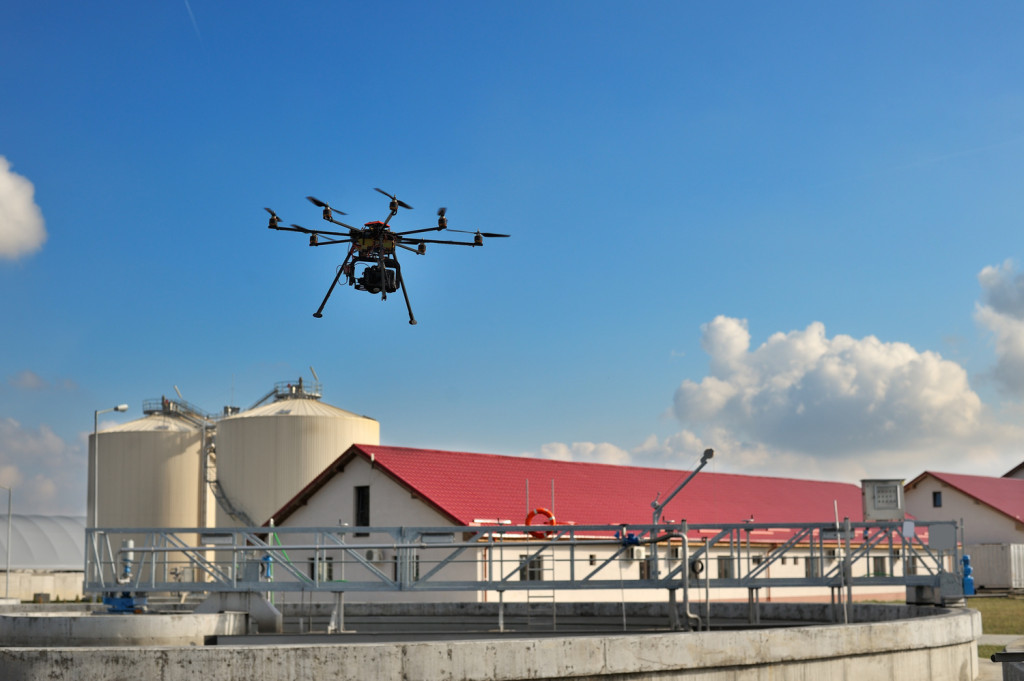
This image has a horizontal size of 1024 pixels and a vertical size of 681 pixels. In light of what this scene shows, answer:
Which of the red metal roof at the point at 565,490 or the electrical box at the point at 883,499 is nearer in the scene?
the electrical box at the point at 883,499

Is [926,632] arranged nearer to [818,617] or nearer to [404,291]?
[818,617]

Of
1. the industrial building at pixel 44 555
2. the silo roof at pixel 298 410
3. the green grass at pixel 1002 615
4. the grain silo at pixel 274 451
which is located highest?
the silo roof at pixel 298 410

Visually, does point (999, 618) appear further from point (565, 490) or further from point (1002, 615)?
point (565, 490)

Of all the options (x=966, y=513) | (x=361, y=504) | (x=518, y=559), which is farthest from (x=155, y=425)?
(x=966, y=513)

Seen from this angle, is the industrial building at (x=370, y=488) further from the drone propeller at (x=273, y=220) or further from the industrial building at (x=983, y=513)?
the drone propeller at (x=273, y=220)

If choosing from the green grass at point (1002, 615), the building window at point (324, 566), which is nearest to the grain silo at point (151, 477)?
the building window at point (324, 566)

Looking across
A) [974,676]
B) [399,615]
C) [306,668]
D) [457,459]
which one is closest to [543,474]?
[457,459]

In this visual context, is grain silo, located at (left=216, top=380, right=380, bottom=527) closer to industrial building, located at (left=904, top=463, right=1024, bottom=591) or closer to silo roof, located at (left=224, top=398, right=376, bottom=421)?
silo roof, located at (left=224, top=398, right=376, bottom=421)
